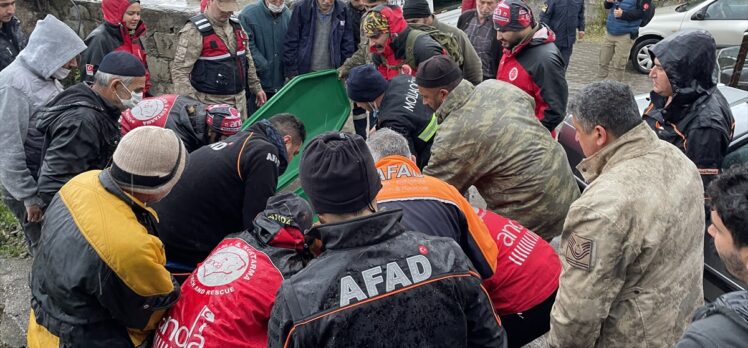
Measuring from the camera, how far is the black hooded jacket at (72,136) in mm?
3395

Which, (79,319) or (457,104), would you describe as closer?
(79,319)

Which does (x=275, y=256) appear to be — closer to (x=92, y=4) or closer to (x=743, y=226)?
(x=743, y=226)

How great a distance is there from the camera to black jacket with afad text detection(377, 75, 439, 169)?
406 cm

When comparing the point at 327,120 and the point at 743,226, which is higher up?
the point at 743,226

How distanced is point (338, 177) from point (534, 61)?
3.29 meters

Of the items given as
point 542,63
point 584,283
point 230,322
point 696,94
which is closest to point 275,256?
point 230,322

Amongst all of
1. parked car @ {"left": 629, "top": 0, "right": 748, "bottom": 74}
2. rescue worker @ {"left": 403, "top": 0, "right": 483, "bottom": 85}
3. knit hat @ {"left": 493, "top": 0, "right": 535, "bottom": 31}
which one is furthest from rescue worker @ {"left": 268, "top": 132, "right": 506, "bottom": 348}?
parked car @ {"left": 629, "top": 0, "right": 748, "bottom": 74}

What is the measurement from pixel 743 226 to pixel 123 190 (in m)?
2.07

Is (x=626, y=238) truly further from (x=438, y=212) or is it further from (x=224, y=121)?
(x=224, y=121)

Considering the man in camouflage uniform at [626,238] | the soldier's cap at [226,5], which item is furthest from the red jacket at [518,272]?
the soldier's cap at [226,5]

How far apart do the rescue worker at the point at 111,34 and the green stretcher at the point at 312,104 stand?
3.75 feet

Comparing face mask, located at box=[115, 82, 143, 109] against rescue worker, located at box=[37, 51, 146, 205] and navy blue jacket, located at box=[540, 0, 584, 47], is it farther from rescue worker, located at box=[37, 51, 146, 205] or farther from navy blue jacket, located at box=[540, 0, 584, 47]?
navy blue jacket, located at box=[540, 0, 584, 47]

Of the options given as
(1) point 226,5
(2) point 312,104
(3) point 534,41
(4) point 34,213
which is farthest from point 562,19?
(4) point 34,213

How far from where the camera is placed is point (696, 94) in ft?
11.2
